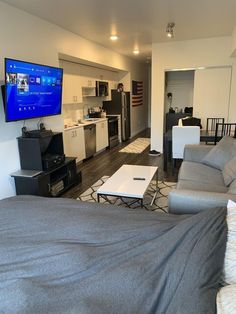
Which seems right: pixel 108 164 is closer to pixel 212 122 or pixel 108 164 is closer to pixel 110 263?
pixel 212 122

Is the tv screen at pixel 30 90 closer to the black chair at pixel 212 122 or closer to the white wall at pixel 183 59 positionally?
the white wall at pixel 183 59

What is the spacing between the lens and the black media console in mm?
3168

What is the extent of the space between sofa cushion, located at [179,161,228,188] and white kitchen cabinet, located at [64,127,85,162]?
2343 millimetres

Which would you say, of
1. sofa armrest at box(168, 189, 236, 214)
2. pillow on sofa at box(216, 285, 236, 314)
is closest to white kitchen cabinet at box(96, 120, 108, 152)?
sofa armrest at box(168, 189, 236, 214)

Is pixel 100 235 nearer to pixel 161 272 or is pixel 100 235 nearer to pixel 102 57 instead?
pixel 161 272

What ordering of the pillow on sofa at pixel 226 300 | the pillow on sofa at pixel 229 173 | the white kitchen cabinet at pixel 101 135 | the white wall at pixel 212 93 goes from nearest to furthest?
1. the pillow on sofa at pixel 226 300
2. the pillow on sofa at pixel 229 173
3. the white wall at pixel 212 93
4. the white kitchen cabinet at pixel 101 135

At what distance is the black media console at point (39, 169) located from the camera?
317cm

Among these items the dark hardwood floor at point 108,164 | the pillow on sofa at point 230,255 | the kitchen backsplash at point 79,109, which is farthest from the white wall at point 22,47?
the pillow on sofa at point 230,255

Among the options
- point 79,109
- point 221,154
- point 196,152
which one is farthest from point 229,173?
point 79,109

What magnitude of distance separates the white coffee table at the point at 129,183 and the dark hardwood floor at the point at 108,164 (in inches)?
32.8

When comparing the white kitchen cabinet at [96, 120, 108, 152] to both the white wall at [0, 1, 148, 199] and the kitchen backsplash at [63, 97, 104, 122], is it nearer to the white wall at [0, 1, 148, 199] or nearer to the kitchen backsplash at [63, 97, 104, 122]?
the kitchen backsplash at [63, 97, 104, 122]

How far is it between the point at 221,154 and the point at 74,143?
285 cm

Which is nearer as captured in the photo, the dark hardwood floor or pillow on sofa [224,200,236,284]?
pillow on sofa [224,200,236,284]

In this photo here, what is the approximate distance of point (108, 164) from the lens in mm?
5180
